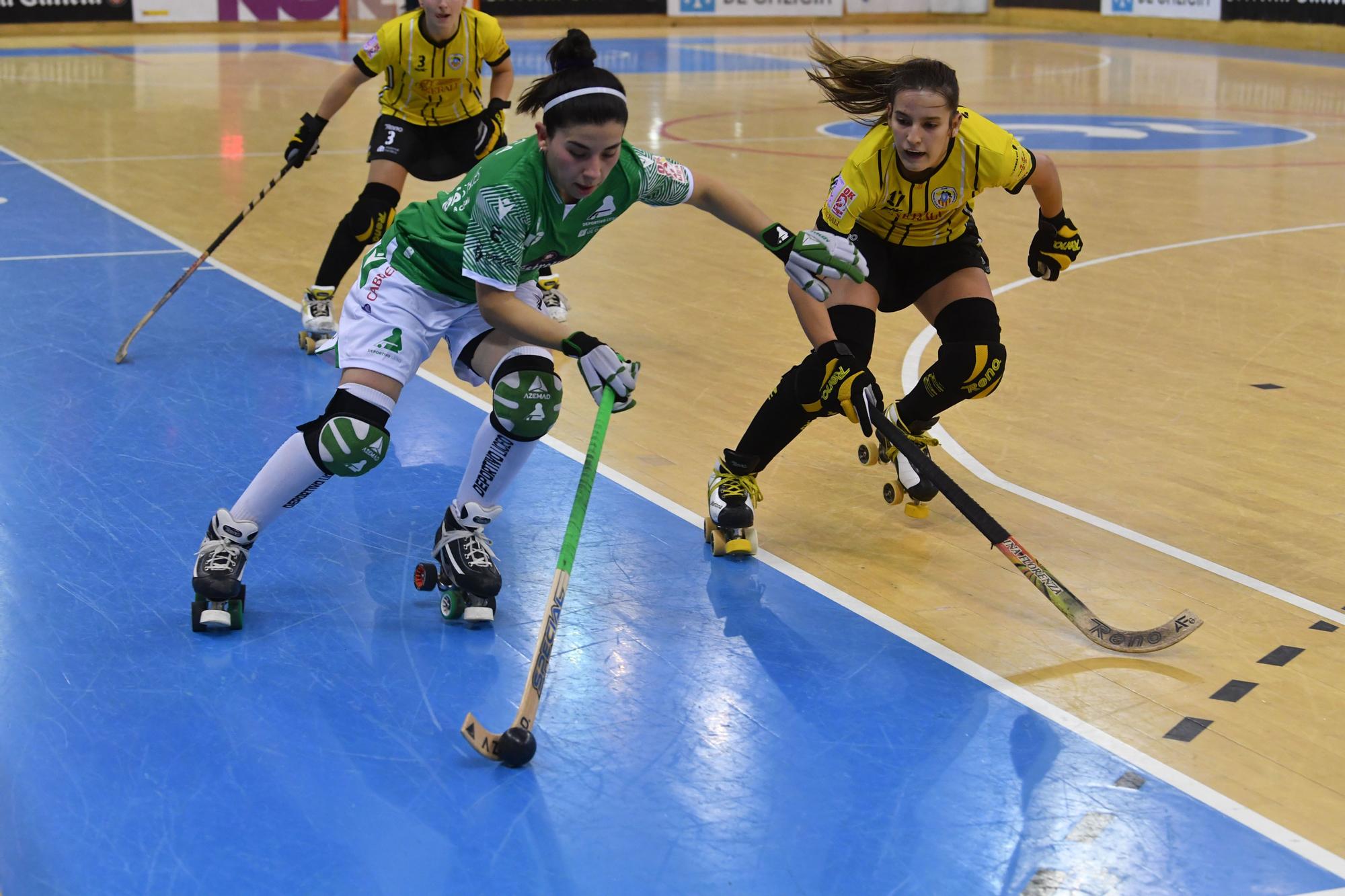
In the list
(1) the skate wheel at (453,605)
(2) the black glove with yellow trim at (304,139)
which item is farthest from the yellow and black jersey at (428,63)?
(1) the skate wheel at (453,605)

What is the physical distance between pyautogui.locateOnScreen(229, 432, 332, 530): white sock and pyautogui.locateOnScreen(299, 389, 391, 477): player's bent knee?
3 cm

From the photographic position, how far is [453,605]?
389cm

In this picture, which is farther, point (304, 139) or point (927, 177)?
point (304, 139)

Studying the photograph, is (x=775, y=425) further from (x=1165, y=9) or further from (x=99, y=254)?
(x=1165, y=9)

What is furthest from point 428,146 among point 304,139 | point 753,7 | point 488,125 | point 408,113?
point 753,7

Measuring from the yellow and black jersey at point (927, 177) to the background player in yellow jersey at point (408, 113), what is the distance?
263 cm

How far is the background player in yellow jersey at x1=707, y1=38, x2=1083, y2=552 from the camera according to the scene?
422cm

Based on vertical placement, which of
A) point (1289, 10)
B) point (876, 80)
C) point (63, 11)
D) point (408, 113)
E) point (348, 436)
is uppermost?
point (1289, 10)

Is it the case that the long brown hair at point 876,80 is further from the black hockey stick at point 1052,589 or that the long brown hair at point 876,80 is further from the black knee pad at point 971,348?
the black hockey stick at point 1052,589

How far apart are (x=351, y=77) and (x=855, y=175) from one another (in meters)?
3.01

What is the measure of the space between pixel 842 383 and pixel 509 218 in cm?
108

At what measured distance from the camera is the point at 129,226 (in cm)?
898

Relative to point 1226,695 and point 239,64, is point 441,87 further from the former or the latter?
point 239,64

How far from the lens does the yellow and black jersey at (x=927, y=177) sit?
4.42 meters
